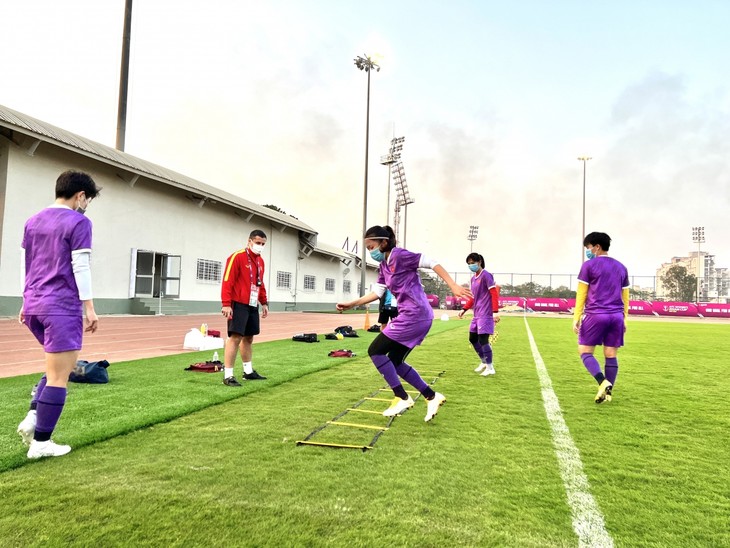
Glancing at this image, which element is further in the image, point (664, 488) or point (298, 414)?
point (298, 414)

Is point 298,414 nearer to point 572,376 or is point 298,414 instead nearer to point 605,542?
point 605,542

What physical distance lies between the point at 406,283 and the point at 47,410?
3.22 meters

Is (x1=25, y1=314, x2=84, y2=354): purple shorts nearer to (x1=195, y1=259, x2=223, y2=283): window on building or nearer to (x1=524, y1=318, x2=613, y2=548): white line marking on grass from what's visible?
(x1=524, y1=318, x2=613, y2=548): white line marking on grass

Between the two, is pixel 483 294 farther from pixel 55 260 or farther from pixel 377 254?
pixel 55 260

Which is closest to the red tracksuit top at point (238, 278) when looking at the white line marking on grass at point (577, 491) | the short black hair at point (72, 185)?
the short black hair at point (72, 185)

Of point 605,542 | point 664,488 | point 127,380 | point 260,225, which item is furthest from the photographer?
point 260,225

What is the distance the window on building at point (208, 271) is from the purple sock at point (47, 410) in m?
23.1

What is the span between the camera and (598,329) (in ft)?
19.5

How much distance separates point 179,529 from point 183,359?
7.00m

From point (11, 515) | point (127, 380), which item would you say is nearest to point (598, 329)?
point (11, 515)

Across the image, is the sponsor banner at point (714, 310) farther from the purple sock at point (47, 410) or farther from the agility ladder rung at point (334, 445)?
the purple sock at point (47, 410)

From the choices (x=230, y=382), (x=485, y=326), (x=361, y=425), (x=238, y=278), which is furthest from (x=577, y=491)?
(x=485, y=326)

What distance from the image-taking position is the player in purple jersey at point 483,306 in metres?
8.07

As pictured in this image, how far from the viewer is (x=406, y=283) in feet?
15.7
